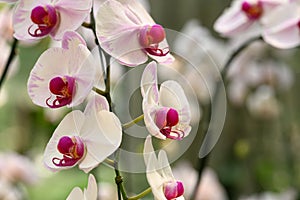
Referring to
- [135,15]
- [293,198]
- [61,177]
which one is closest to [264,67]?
[293,198]

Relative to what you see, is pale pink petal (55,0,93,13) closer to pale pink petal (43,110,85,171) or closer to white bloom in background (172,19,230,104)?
pale pink petal (43,110,85,171)

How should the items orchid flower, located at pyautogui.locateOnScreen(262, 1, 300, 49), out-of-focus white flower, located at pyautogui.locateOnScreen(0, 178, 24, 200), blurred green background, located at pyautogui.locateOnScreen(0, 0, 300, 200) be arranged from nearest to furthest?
orchid flower, located at pyautogui.locateOnScreen(262, 1, 300, 49) < out-of-focus white flower, located at pyautogui.locateOnScreen(0, 178, 24, 200) < blurred green background, located at pyautogui.locateOnScreen(0, 0, 300, 200)

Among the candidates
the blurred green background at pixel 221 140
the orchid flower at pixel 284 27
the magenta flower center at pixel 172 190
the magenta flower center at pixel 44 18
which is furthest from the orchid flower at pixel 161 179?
the blurred green background at pixel 221 140

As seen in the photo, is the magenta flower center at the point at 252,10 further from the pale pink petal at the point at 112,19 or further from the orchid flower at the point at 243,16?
the pale pink petal at the point at 112,19

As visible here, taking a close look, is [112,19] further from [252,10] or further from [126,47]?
[252,10]

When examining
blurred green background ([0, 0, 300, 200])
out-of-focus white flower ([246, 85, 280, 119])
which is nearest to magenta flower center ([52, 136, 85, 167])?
blurred green background ([0, 0, 300, 200])

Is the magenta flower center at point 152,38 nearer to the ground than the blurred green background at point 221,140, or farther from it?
farther from it

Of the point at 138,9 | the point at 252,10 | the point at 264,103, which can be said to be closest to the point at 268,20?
the point at 252,10
